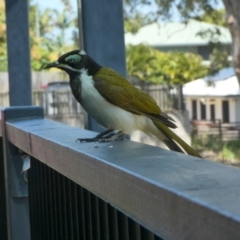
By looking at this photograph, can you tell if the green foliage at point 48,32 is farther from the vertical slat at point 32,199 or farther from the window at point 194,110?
the vertical slat at point 32,199

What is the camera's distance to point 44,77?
96.0 feet

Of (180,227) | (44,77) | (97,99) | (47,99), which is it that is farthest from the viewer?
(44,77)

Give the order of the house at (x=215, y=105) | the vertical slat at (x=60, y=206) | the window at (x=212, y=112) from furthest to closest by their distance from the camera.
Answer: the window at (x=212, y=112) < the house at (x=215, y=105) < the vertical slat at (x=60, y=206)

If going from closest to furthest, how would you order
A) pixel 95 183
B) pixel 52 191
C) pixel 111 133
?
pixel 95 183
pixel 52 191
pixel 111 133

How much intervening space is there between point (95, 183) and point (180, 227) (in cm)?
65

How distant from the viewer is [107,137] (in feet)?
9.45

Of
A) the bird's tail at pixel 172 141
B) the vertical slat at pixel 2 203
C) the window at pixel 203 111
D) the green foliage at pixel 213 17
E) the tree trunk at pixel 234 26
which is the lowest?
the window at pixel 203 111

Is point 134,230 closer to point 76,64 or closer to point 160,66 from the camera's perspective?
point 76,64

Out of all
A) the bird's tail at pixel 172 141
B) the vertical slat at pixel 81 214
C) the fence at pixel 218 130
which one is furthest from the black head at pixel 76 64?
the fence at pixel 218 130

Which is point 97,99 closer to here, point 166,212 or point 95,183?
point 95,183

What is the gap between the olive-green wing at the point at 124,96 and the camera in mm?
3359

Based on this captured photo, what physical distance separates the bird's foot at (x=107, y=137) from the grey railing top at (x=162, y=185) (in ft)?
0.69

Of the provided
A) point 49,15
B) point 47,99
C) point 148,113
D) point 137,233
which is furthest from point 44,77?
point 137,233

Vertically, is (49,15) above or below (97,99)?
above
